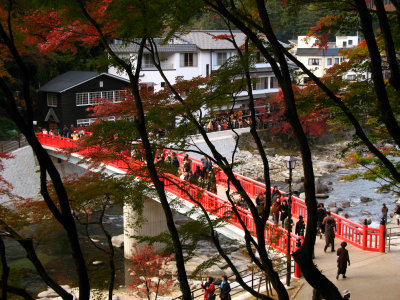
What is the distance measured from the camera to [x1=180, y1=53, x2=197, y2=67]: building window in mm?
36156

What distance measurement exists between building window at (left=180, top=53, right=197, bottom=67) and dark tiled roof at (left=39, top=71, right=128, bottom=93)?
6.14 meters

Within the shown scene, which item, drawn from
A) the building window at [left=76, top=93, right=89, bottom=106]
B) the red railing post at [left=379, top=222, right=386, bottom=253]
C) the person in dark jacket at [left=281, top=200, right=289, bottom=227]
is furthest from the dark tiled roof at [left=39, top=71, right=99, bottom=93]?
the red railing post at [left=379, top=222, right=386, bottom=253]

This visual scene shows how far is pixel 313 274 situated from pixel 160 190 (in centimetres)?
282

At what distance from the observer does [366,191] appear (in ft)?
92.9

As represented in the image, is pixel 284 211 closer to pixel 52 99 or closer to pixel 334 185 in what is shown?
pixel 334 185

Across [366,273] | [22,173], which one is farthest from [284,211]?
[22,173]

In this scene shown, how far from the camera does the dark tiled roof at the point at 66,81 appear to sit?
30.4 meters

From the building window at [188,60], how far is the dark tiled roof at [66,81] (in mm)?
6143

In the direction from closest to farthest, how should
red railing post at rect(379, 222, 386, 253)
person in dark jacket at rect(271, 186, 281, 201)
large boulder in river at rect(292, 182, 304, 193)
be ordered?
red railing post at rect(379, 222, 386, 253) < person in dark jacket at rect(271, 186, 281, 201) < large boulder in river at rect(292, 182, 304, 193)

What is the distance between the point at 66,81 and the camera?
103 feet

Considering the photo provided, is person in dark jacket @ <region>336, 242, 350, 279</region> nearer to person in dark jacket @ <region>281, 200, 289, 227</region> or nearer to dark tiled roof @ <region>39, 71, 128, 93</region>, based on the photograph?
person in dark jacket @ <region>281, 200, 289, 227</region>

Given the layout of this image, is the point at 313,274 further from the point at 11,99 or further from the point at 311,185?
the point at 11,99

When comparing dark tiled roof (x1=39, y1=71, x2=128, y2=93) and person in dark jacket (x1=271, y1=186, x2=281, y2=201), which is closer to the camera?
person in dark jacket (x1=271, y1=186, x2=281, y2=201)

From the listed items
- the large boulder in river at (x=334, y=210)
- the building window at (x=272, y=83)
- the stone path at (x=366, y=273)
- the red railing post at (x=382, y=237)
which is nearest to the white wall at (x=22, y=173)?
the large boulder in river at (x=334, y=210)
